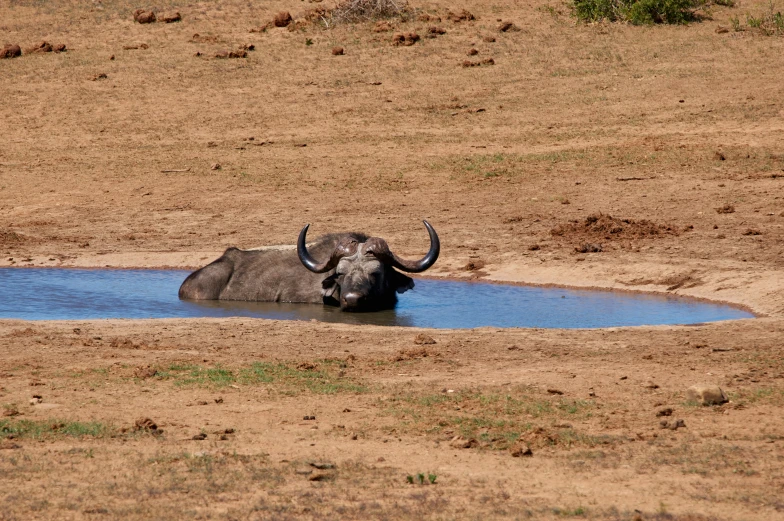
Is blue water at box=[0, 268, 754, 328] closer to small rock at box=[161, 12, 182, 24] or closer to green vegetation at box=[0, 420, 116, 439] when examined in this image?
green vegetation at box=[0, 420, 116, 439]

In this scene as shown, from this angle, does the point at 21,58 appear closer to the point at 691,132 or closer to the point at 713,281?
the point at 691,132

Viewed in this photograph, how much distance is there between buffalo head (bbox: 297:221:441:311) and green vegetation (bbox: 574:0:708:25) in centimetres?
1438

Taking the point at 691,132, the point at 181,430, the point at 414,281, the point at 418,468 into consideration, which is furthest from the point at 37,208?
the point at 418,468

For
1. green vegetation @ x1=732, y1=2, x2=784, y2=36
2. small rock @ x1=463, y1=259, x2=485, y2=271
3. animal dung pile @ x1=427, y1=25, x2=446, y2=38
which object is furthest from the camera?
animal dung pile @ x1=427, y1=25, x2=446, y2=38

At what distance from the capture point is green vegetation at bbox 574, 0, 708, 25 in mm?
26734

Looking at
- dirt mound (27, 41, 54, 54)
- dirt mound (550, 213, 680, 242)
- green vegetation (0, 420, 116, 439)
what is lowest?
dirt mound (550, 213, 680, 242)

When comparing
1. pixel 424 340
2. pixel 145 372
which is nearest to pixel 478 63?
pixel 424 340

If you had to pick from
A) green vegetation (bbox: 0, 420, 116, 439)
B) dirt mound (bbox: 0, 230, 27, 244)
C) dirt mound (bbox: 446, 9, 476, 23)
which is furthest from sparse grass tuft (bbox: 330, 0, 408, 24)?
Answer: green vegetation (bbox: 0, 420, 116, 439)

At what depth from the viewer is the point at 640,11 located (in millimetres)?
26859

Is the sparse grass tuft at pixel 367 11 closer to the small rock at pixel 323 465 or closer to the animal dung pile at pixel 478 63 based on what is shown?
the animal dung pile at pixel 478 63

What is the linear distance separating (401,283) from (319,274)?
1.02m

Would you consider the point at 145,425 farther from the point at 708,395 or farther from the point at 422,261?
the point at 422,261

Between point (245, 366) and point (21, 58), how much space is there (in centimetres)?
2010

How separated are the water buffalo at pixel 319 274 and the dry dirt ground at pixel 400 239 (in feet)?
5.42
